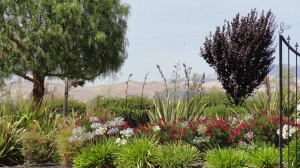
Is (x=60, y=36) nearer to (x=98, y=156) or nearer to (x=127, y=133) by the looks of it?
(x=127, y=133)

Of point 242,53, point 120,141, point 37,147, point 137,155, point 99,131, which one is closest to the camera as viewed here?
point 137,155

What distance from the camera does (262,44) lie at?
21641 millimetres

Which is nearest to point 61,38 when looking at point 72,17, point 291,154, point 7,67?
point 72,17

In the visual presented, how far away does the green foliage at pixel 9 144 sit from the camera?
1134 centimetres

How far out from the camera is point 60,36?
71.4 feet

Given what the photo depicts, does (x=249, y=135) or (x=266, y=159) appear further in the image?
(x=249, y=135)

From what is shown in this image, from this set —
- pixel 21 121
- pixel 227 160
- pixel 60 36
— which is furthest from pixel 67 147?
pixel 60 36

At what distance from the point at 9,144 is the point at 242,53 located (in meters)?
12.0

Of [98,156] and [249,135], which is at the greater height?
[249,135]

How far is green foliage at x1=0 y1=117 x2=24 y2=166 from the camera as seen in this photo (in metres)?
11.3

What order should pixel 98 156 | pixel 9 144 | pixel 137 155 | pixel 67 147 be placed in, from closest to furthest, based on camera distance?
pixel 137 155, pixel 98 156, pixel 67 147, pixel 9 144

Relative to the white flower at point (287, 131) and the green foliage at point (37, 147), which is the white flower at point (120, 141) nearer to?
the green foliage at point (37, 147)

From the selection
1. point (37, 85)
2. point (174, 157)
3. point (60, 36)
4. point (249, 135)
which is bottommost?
point (174, 157)

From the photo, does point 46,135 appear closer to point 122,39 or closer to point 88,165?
point 88,165
